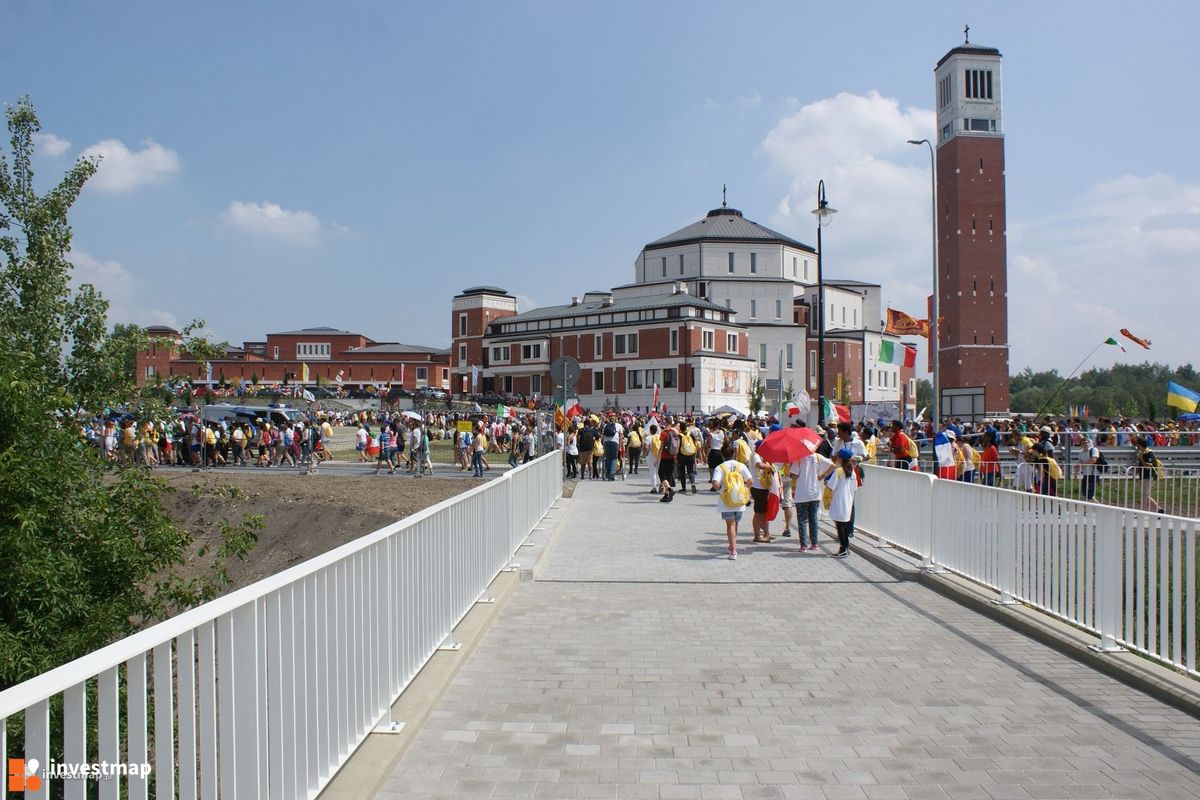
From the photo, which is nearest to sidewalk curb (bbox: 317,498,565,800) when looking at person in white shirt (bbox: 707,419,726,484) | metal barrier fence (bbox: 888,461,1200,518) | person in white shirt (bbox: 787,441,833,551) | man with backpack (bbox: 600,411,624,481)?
person in white shirt (bbox: 787,441,833,551)

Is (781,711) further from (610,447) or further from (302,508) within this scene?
(302,508)

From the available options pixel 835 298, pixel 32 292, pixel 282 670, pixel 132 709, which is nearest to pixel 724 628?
pixel 282 670

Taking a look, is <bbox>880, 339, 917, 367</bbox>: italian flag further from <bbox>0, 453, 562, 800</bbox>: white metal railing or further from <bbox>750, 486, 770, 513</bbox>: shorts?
<bbox>0, 453, 562, 800</bbox>: white metal railing

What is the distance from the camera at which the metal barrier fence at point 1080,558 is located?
5887 millimetres

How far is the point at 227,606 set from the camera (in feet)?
10.5

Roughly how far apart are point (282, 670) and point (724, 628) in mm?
5096

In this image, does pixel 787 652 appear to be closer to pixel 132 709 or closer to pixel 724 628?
pixel 724 628

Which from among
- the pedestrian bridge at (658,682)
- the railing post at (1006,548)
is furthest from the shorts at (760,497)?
the railing post at (1006,548)

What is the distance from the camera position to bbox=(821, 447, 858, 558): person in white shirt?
39.5 feet

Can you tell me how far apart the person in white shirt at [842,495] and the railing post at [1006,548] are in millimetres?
3386

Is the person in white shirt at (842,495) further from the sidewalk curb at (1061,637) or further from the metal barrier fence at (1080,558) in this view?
the metal barrier fence at (1080,558)

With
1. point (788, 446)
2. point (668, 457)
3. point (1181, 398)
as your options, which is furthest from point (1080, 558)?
point (1181, 398)

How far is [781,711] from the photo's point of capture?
222 inches

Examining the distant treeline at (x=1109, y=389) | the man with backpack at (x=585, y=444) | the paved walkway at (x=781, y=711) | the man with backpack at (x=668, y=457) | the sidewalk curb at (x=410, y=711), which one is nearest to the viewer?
the sidewalk curb at (x=410, y=711)
